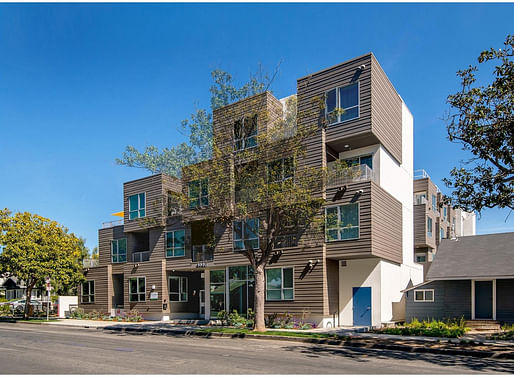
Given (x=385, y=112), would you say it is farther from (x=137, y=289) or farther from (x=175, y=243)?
(x=137, y=289)

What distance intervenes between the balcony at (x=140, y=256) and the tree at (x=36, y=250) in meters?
4.56

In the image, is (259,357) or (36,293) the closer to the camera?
(259,357)

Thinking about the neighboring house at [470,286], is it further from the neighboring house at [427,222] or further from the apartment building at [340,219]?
the neighboring house at [427,222]

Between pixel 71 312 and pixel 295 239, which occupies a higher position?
pixel 295 239

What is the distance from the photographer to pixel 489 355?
14.6m

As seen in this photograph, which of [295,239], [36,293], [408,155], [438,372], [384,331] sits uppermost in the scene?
[408,155]

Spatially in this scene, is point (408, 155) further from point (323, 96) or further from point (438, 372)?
point (438, 372)

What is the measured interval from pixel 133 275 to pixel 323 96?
18950 millimetres

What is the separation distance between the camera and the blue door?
24.8 m

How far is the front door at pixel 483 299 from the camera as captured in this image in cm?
2330

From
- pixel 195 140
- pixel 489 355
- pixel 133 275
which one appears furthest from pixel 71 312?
pixel 489 355

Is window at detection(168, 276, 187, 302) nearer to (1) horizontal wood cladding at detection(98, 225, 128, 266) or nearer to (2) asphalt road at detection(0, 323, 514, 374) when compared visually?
(1) horizontal wood cladding at detection(98, 225, 128, 266)

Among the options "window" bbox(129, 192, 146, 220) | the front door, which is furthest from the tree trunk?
"window" bbox(129, 192, 146, 220)

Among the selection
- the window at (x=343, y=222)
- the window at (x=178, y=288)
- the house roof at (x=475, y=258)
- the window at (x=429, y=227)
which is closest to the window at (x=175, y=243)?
the window at (x=178, y=288)
